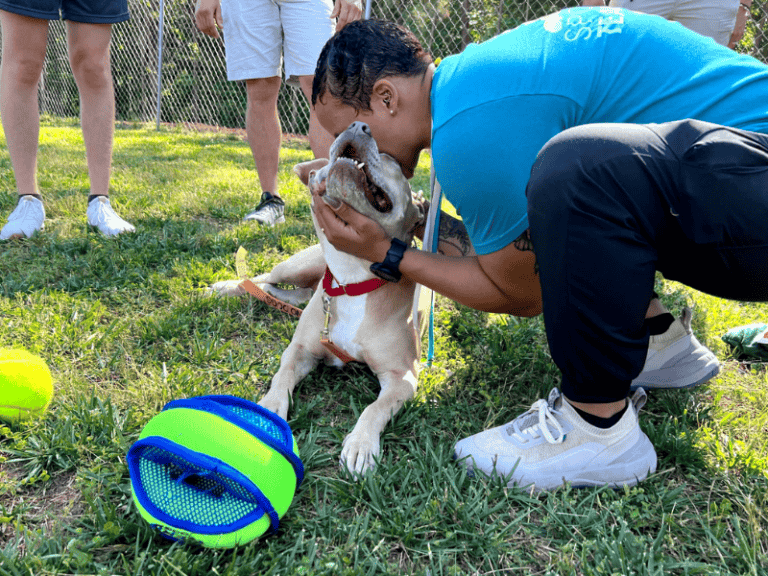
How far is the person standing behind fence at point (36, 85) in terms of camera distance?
3037 millimetres

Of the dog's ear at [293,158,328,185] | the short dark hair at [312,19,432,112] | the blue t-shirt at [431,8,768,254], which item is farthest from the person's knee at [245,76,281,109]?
the blue t-shirt at [431,8,768,254]

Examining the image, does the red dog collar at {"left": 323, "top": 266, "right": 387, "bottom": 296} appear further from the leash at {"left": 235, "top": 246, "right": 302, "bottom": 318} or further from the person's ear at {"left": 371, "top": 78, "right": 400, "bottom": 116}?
the person's ear at {"left": 371, "top": 78, "right": 400, "bottom": 116}

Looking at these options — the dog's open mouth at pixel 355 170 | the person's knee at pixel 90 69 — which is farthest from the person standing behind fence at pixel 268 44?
the dog's open mouth at pixel 355 170

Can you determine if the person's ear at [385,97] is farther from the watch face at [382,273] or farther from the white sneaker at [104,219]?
the white sneaker at [104,219]

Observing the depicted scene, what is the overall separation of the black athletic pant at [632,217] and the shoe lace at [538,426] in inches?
9.7

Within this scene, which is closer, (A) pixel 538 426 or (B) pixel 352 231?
(A) pixel 538 426

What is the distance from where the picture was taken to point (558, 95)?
60.2 inches

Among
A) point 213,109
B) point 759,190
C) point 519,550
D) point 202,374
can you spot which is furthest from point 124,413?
point 213,109

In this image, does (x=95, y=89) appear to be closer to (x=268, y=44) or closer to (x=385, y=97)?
(x=268, y=44)

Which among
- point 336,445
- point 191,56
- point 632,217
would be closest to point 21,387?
point 336,445

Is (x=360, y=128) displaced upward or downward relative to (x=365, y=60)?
downward

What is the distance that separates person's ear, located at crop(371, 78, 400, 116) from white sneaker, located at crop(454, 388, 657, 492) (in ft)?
3.29

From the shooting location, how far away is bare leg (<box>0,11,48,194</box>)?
3.04 meters

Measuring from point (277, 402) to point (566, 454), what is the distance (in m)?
0.87
